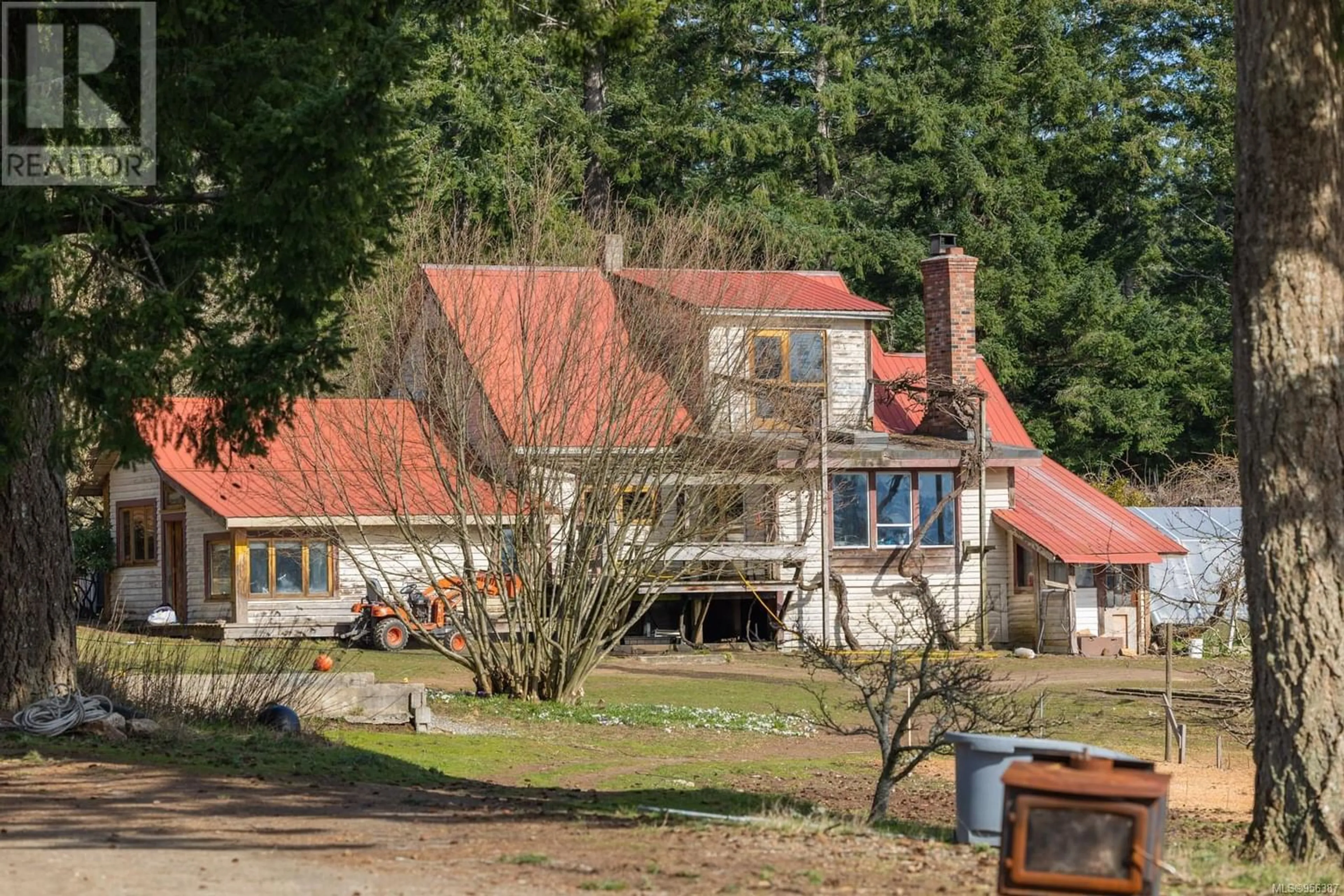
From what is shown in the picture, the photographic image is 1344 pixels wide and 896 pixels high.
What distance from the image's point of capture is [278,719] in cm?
1634

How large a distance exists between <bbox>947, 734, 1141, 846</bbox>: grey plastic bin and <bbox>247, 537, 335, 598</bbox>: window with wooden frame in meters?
24.0

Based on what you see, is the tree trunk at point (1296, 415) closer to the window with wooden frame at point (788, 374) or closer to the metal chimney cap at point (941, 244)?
the window with wooden frame at point (788, 374)

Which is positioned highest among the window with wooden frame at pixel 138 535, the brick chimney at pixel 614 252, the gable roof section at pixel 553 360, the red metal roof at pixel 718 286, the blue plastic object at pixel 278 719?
the brick chimney at pixel 614 252

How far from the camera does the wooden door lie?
111ft

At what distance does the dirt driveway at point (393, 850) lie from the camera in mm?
8297

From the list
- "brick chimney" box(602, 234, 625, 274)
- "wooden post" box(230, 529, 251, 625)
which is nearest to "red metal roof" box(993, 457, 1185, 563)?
"brick chimney" box(602, 234, 625, 274)

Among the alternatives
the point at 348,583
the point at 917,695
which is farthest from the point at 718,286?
the point at 917,695

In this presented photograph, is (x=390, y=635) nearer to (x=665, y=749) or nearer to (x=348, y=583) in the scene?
(x=348, y=583)

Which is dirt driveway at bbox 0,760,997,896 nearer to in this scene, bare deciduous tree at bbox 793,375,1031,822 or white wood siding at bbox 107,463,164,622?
bare deciduous tree at bbox 793,375,1031,822

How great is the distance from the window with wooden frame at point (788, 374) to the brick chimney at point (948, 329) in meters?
2.54

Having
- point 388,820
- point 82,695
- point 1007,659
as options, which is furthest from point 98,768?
point 1007,659

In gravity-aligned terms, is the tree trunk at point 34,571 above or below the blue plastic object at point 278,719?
above

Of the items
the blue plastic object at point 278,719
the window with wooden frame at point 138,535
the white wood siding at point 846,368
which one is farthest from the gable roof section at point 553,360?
the window with wooden frame at point 138,535

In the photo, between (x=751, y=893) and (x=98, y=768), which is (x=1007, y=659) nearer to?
(x=98, y=768)
